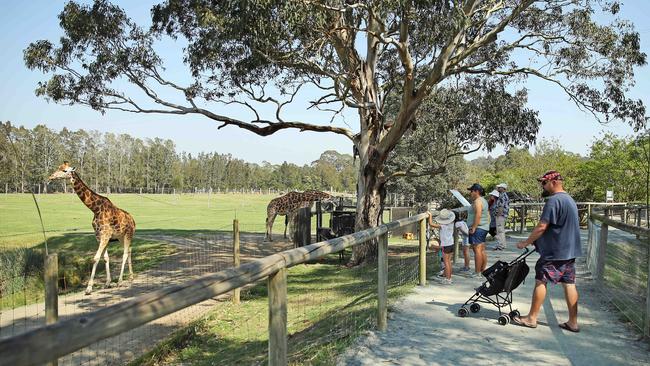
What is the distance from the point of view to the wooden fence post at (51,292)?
4848 millimetres

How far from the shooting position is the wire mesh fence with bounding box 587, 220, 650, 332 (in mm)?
5941

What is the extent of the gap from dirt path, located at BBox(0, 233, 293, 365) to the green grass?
572 mm

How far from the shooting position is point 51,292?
490cm

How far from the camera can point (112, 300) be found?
11516 millimetres

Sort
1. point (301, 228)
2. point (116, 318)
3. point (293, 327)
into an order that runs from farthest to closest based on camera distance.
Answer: point (301, 228), point (293, 327), point (116, 318)

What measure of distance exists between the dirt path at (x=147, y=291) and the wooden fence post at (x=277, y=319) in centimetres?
140

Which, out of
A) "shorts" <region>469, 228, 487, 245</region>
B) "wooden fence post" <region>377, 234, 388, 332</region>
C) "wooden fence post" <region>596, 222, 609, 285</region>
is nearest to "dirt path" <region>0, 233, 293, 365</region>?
"wooden fence post" <region>377, 234, 388, 332</region>

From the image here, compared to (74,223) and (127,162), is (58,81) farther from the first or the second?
(127,162)

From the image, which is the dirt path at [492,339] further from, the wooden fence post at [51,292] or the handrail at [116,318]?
the wooden fence post at [51,292]

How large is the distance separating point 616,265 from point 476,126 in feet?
34.5

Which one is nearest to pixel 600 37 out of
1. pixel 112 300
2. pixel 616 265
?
pixel 616 265

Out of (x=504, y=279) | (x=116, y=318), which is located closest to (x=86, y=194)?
(x=504, y=279)

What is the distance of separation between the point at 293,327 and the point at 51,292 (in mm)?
4141

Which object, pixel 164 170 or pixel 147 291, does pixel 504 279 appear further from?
pixel 164 170
